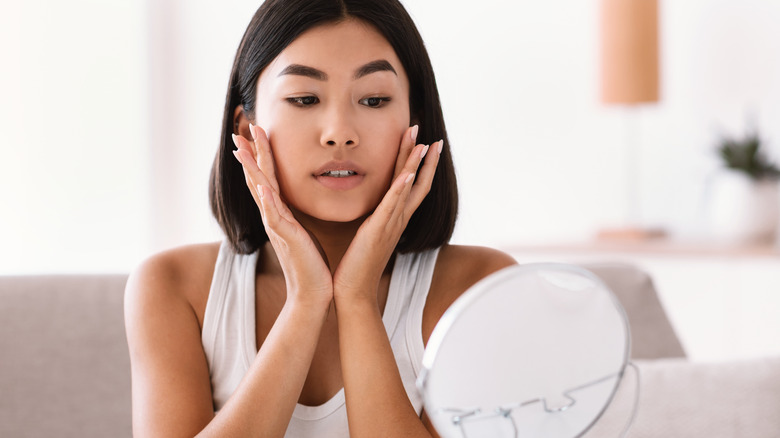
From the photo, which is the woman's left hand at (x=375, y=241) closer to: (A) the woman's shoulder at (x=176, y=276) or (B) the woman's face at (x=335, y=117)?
(B) the woman's face at (x=335, y=117)

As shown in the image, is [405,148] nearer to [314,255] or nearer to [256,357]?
[314,255]

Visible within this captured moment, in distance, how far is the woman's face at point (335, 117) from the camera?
114 cm

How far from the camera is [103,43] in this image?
3.56 meters

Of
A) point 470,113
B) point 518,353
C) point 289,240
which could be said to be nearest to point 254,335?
point 289,240

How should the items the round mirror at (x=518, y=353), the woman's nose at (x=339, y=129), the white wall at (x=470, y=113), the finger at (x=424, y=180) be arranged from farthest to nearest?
the white wall at (x=470, y=113) < the finger at (x=424, y=180) < the woman's nose at (x=339, y=129) < the round mirror at (x=518, y=353)

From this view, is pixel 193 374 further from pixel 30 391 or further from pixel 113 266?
pixel 113 266

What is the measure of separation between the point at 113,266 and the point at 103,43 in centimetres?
94

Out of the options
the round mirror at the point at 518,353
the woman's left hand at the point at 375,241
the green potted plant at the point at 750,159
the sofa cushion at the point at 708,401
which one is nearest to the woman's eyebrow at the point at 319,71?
the woman's left hand at the point at 375,241

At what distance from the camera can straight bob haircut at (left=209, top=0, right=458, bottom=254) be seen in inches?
46.9

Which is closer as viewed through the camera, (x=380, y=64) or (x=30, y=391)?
(x=380, y=64)

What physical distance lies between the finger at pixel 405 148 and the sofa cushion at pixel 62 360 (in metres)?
0.65

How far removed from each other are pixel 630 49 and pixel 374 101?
2.17 m

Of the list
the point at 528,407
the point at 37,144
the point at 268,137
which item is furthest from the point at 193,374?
the point at 37,144

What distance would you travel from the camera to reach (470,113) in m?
3.59
